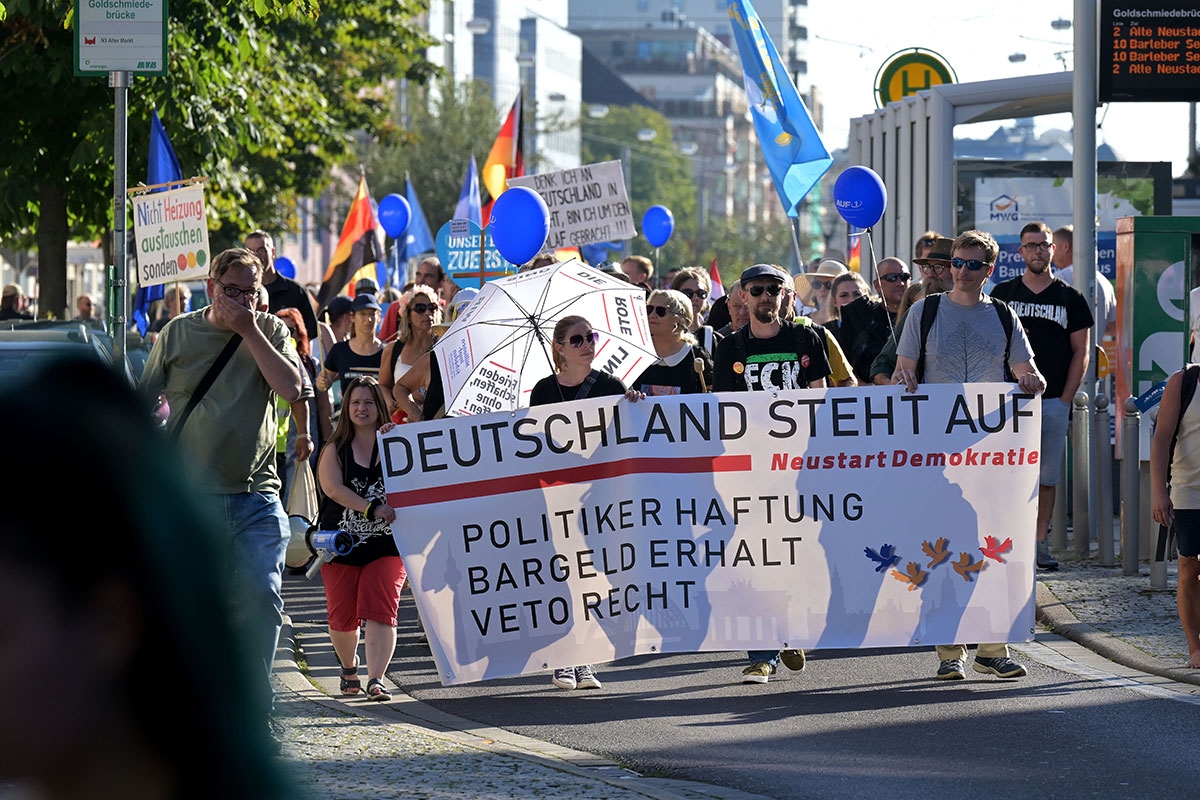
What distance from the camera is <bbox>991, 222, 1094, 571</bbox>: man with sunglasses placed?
11523 millimetres

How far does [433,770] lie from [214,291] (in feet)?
6.82

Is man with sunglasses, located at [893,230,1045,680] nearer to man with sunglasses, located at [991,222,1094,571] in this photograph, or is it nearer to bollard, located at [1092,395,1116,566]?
man with sunglasses, located at [991,222,1094,571]

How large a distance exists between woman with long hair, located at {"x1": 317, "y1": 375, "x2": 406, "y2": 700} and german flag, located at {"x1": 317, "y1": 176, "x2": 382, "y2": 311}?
14.5m

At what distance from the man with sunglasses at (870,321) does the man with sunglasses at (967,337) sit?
2.60m

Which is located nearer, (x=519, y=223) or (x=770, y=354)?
(x=770, y=354)

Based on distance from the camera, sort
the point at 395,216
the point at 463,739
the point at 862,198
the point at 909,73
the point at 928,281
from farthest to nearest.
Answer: the point at 395,216
the point at 909,73
the point at 862,198
the point at 928,281
the point at 463,739

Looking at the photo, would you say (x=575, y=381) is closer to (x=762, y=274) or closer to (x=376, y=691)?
(x=762, y=274)

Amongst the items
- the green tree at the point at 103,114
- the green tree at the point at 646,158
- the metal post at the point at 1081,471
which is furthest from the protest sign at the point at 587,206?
the green tree at the point at 646,158

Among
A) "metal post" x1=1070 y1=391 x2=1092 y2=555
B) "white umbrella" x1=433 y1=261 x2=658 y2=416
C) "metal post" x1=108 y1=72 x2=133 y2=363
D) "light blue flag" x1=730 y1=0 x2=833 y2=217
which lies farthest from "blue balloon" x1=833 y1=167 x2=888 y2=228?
"metal post" x1=108 y1=72 x2=133 y2=363

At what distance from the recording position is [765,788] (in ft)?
21.4

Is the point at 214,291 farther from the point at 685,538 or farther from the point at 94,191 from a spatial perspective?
the point at 94,191

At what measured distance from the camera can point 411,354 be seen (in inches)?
449

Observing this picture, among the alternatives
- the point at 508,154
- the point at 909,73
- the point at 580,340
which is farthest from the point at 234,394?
the point at 909,73

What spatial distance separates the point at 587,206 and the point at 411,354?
6195 mm
